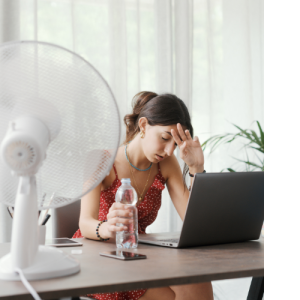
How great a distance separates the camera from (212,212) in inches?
42.1

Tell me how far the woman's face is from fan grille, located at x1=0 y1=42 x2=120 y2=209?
2.39ft

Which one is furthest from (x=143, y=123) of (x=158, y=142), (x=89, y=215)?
(x=89, y=215)

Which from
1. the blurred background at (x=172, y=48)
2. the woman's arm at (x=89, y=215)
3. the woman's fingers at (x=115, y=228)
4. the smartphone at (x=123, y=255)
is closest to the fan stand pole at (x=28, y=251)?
the smartphone at (x=123, y=255)

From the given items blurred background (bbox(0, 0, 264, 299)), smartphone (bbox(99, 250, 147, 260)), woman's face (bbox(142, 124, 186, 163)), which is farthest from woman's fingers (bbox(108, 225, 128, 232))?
blurred background (bbox(0, 0, 264, 299))

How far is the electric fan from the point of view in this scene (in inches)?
27.5

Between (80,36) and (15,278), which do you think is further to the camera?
(80,36)

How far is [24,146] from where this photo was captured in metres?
0.68

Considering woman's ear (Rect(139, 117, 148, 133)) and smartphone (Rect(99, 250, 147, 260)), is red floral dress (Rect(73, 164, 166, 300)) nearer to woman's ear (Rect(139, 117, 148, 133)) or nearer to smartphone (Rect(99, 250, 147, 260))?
woman's ear (Rect(139, 117, 148, 133))

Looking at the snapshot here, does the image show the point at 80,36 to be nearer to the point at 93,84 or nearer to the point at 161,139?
the point at 161,139

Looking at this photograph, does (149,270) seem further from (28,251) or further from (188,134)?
(188,134)

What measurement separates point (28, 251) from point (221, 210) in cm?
57

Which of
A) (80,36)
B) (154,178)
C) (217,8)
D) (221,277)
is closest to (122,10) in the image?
(80,36)
